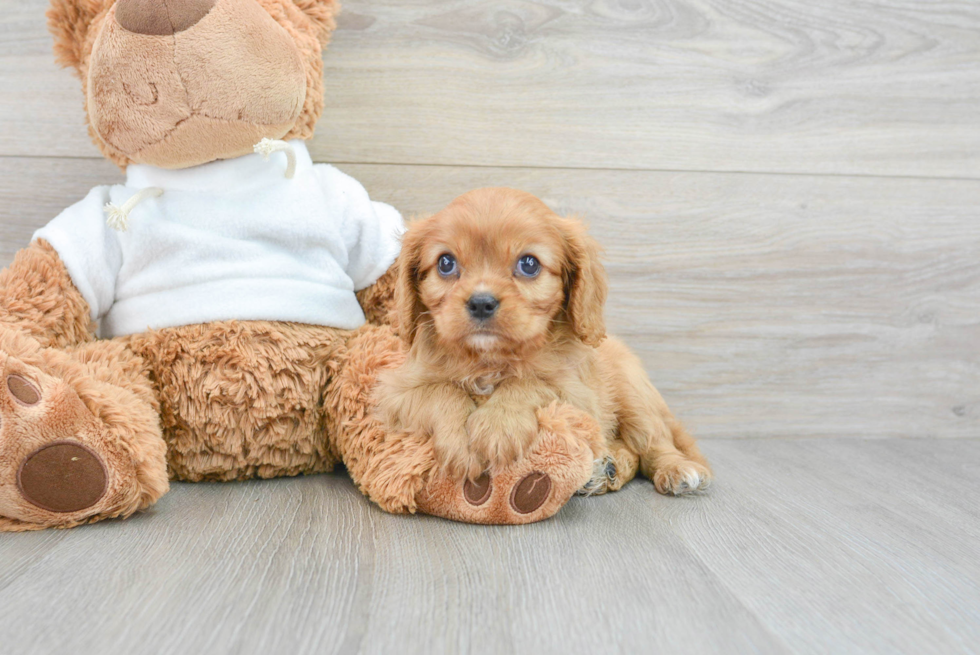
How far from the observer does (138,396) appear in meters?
1.44

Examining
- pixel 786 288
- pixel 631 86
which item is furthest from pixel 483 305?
pixel 786 288

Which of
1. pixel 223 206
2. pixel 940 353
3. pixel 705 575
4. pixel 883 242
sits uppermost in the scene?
pixel 223 206

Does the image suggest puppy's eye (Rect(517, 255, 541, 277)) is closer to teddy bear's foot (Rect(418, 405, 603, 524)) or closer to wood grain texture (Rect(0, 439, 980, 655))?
teddy bear's foot (Rect(418, 405, 603, 524))

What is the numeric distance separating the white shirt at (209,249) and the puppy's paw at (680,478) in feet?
Answer: 2.46

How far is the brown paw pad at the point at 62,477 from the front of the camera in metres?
1.22

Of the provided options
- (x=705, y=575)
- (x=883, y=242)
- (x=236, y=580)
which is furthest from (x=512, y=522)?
(x=883, y=242)

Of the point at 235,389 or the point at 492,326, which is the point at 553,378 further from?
the point at 235,389

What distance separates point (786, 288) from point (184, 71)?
1598 mm

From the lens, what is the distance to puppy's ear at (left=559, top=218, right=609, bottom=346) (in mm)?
1392

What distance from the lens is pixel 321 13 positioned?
164 cm

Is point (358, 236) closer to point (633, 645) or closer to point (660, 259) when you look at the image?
point (660, 259)

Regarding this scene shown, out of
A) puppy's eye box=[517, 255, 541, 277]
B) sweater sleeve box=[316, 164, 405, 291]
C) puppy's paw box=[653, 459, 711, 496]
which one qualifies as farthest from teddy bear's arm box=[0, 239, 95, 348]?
puppy's paw box=[653, 459, 711, 496]

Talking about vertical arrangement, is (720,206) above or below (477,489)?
above

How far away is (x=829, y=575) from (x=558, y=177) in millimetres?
1174
